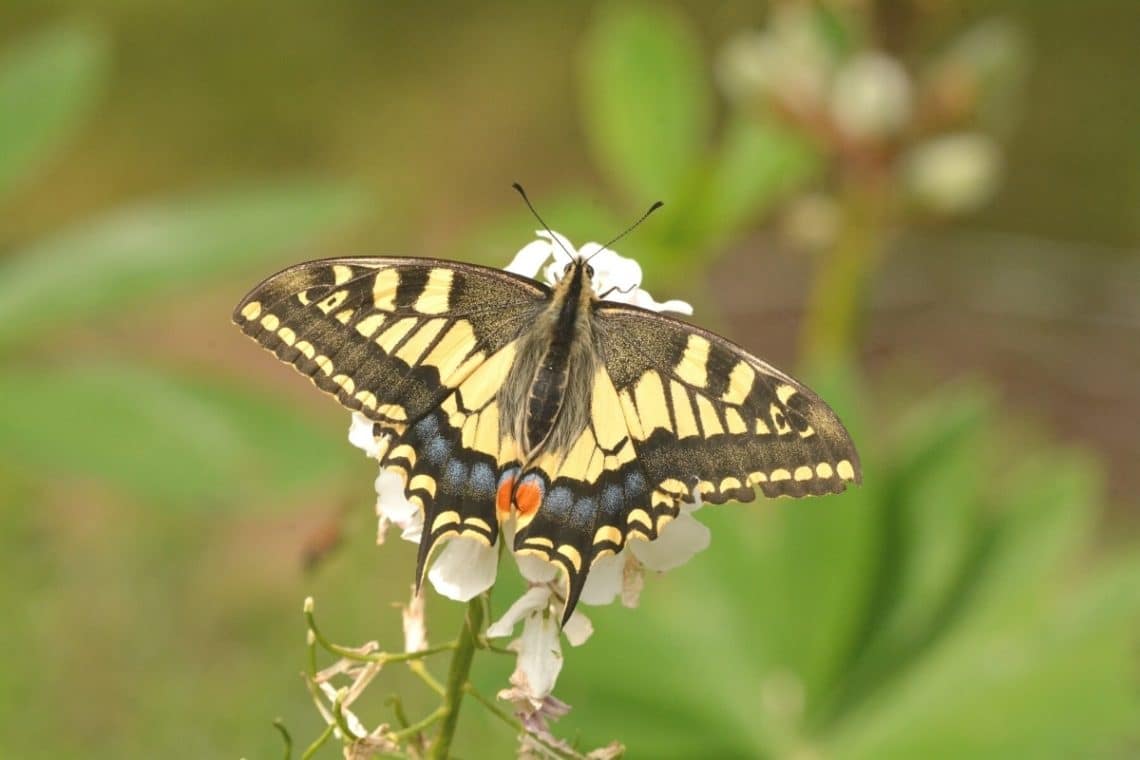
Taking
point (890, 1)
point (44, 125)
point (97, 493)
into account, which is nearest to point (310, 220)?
point (44, 125)

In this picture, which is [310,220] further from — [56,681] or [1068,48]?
[1068,48]

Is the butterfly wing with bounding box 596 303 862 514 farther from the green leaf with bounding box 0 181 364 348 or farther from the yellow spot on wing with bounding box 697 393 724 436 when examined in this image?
the green leaf with bounding box 0 181 364 348

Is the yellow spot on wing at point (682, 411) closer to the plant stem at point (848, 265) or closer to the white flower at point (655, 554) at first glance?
the white flower at point (655, 554)

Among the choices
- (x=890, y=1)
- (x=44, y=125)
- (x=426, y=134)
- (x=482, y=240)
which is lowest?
(x=44, y=125)

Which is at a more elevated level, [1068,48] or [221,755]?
[1068,48]

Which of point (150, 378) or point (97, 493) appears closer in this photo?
point (150, 378)

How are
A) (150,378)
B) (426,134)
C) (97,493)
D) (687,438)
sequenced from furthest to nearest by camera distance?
(426,134), (97,493), (150,378), (687,438)

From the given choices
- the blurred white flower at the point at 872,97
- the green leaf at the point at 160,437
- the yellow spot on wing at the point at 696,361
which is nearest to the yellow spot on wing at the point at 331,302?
the yellow spot on wing at the point at 696,361
